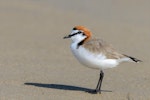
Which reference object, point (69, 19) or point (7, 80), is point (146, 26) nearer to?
point (69, 19)

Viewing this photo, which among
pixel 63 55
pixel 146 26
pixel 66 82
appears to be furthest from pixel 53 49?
pixel 146 26

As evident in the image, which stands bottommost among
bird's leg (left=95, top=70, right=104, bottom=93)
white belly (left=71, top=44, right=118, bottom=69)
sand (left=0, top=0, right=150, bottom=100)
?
sand (left=0, top=0, right=150, bottom=100)

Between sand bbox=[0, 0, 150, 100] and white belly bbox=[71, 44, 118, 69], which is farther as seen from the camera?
sand bbox=[0, 0, 150, 100]

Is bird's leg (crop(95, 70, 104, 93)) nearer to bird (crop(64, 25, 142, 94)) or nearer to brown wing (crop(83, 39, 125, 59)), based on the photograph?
bird (crop(64, 25, 142, 94))

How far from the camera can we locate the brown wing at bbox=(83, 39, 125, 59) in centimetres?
800

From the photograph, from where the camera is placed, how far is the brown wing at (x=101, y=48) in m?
8.00

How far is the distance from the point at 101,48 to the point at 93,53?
0.58 ft

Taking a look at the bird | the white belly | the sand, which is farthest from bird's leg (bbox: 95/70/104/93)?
the white belly

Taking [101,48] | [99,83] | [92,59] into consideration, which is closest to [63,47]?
[99,83]

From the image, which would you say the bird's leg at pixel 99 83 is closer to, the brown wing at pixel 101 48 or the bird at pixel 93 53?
the bird at pixel 93 53

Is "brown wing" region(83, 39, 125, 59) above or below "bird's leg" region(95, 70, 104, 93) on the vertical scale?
above

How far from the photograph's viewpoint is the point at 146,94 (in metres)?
8.07

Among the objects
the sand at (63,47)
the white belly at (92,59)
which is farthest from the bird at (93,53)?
the sand at (63,47)

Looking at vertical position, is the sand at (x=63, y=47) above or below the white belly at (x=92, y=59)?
below
